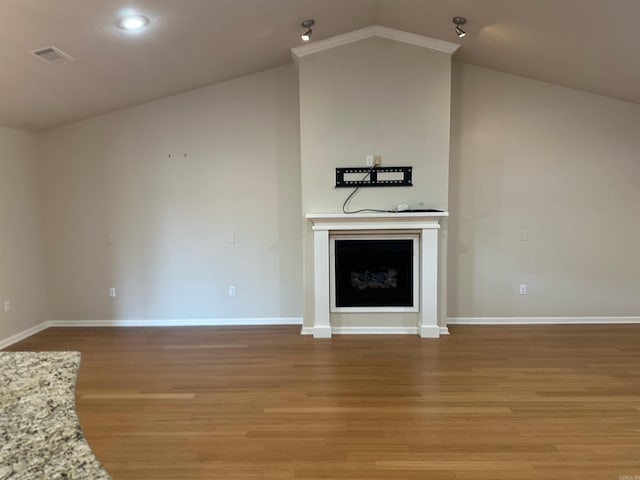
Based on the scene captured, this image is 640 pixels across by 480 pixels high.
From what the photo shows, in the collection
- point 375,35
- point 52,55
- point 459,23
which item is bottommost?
point 52,55

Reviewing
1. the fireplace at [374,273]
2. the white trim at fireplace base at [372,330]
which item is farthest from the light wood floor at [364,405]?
the fireplace at [374,273]

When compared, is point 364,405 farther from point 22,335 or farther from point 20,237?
point 20,237

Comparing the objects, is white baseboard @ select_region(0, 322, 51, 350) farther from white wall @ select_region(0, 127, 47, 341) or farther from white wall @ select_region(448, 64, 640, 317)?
white wall @ select_region(448, 64, 640, 317)

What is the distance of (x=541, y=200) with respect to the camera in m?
4.55

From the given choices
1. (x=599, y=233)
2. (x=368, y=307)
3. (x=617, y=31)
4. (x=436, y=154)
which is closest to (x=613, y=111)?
(x=599, y=233)

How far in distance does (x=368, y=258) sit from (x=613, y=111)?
3.14m

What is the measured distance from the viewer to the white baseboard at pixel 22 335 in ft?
13.5

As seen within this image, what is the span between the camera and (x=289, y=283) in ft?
15.5

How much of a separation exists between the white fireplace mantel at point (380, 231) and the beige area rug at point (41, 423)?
300 cm

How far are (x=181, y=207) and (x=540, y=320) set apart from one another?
4.36 metres

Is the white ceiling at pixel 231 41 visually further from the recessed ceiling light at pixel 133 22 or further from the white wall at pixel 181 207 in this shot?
the white wall at pixel 181 207

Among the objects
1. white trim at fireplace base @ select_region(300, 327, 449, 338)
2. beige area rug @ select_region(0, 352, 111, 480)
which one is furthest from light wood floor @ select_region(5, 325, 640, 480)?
beige area rug @ select_region(0, 352, 111, 480)

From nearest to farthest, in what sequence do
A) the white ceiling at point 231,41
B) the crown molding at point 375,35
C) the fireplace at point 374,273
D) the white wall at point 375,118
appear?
the white ceiling at point 231,41
the crown molding at point 375,35
the white wall at point 375,118
the fireplace at point 374,273

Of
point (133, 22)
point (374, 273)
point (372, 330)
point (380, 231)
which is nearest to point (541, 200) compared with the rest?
point (380, 231)
